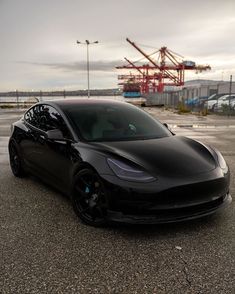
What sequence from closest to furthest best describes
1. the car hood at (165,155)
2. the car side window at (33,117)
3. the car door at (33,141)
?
the car hood at (165,155) < the car door at (33,141) < the car side window at (33,117)

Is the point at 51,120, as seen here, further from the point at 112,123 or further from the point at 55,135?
the point at 112,123

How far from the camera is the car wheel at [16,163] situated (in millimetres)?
6040

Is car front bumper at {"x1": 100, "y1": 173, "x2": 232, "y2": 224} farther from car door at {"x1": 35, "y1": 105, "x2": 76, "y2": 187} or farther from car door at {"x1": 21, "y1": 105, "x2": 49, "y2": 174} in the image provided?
car door at {"x1": 21, "y1": 105, "x2": 49, "y2": 174}

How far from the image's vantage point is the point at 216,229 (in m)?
3.83

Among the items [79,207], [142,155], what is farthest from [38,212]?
[142,155]

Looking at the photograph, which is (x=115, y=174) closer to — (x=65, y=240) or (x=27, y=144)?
(x=65, y=240)

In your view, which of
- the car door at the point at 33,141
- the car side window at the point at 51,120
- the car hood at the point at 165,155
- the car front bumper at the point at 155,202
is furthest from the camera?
the car door at the point at 33,141

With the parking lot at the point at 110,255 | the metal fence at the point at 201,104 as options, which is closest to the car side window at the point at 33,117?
the parking lot at the point at 110,255

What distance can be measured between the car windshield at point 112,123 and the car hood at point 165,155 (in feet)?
1.00

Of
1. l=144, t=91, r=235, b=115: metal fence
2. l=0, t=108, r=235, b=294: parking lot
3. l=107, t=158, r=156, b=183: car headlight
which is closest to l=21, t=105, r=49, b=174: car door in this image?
l=0, t=108, r=235, b=294: parking lot

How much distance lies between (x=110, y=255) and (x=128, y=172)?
82 centimetres

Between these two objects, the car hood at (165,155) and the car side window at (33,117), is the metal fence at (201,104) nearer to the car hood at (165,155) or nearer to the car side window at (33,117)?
the car side window at (33,117)

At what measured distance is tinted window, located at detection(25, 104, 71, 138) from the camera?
4739mm

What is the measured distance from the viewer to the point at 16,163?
6184mm
